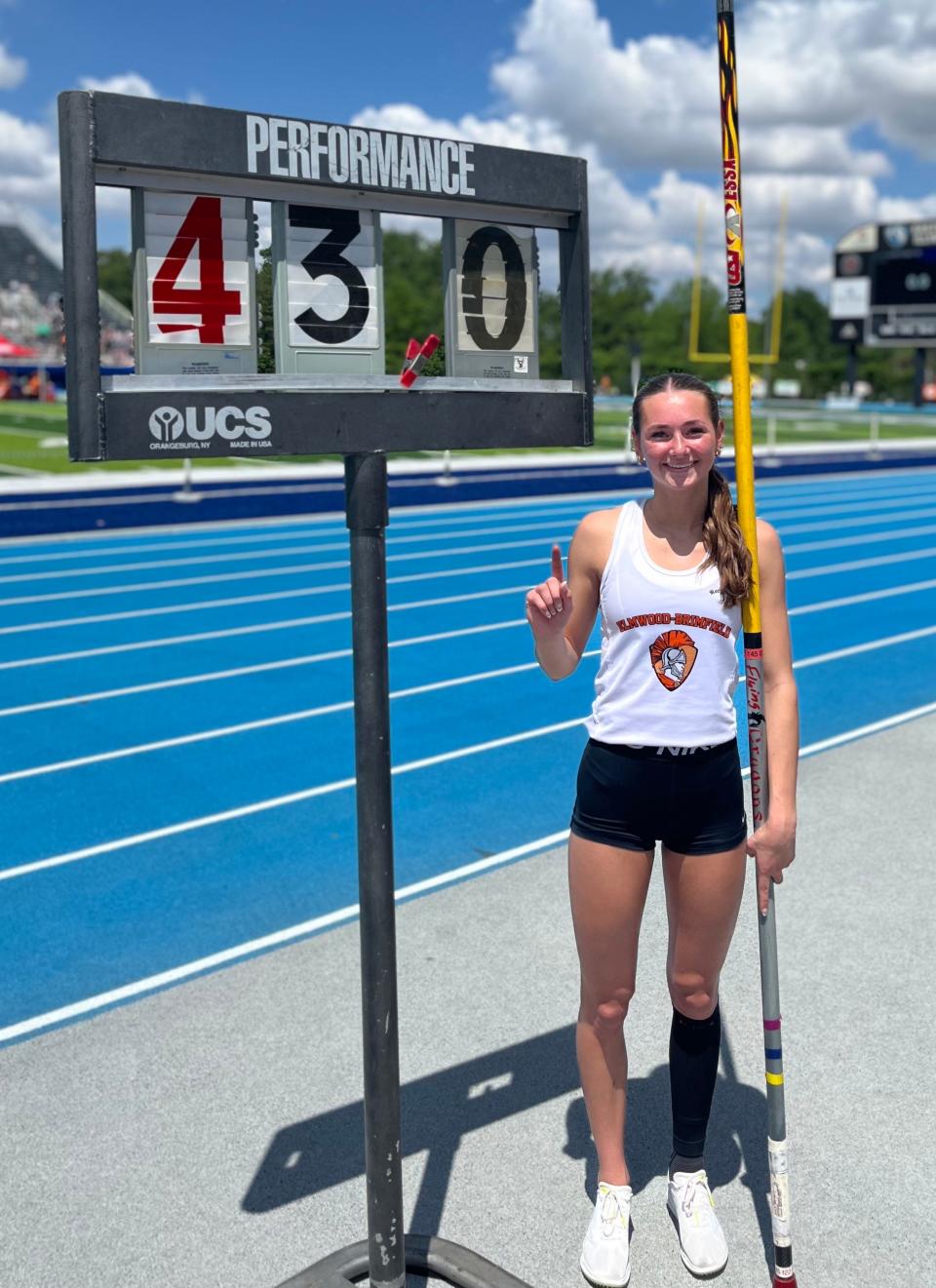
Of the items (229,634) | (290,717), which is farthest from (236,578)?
(290,717)

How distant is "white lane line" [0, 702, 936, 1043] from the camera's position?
4.15 meters

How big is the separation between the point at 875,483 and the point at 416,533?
13.4 meters

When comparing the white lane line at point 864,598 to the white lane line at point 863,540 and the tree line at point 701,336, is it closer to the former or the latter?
the white lane line at point 863,540

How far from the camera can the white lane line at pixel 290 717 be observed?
23.2 ft

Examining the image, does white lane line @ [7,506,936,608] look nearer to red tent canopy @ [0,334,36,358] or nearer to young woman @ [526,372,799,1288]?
young woman @ [526,372,799,1288]

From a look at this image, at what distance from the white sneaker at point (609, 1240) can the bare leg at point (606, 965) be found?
4cm

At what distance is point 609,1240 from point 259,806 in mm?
3702

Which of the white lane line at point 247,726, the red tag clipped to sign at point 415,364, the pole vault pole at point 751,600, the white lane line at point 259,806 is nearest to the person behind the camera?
the red tag clipped to sign at point 415,364

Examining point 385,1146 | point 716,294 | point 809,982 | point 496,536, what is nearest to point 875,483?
point 496,536

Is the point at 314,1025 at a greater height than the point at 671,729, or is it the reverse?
the point at 671,729

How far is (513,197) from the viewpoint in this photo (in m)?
2.68

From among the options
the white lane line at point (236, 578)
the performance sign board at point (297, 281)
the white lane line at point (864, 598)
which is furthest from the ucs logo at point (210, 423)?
the white lane line at point (236, 578)

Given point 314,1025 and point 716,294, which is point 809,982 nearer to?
point 314,1025

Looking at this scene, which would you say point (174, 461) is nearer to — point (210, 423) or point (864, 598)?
point (864, 598)
